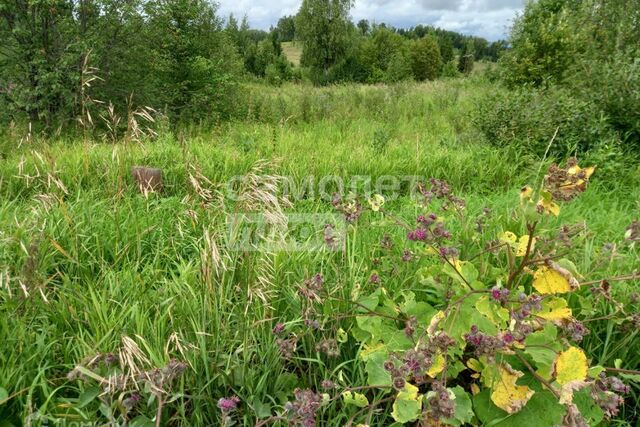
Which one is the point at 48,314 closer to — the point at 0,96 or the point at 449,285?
the point at 449,285

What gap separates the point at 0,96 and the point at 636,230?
10.1 metres

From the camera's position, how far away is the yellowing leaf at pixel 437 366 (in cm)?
145

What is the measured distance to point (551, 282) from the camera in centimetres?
147

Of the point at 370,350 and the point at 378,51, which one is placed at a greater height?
the point at 378,51

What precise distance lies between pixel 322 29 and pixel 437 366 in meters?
36.4

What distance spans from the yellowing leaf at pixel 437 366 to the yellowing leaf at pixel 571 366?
381 mm

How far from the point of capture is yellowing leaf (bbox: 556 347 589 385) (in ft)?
4.21

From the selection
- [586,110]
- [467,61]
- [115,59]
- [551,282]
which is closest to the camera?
[551,282]

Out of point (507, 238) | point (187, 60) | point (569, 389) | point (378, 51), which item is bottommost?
point (569, 389)

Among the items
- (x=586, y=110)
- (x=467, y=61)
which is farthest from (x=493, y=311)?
(x=467, y=61)

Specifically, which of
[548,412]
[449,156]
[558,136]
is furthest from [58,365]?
[558,136]

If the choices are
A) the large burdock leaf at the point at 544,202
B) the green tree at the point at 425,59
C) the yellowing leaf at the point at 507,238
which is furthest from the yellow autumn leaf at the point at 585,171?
the green tree at the point at 425,59

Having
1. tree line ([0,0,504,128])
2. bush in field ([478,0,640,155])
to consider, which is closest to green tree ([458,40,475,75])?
tree line ([0,0,504,128])

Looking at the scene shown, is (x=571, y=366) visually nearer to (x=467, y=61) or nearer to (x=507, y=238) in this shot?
(x=507, y=238)
